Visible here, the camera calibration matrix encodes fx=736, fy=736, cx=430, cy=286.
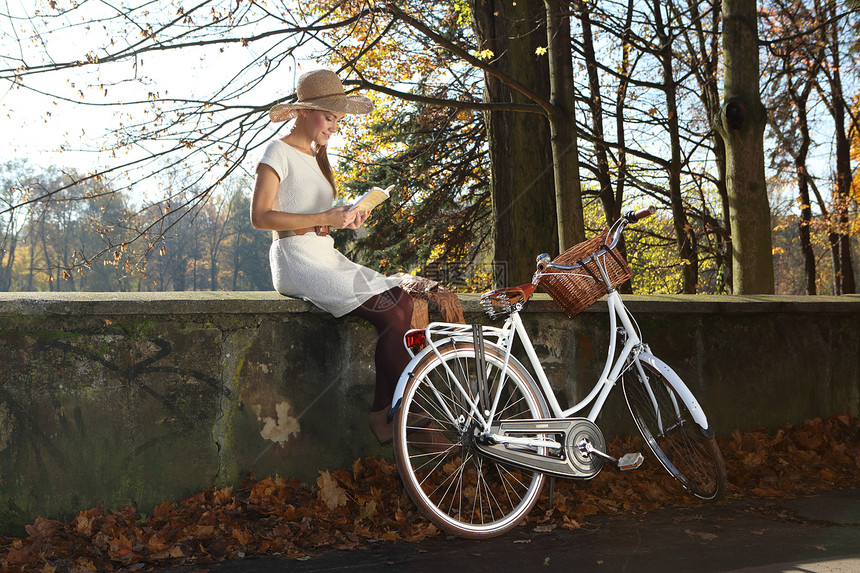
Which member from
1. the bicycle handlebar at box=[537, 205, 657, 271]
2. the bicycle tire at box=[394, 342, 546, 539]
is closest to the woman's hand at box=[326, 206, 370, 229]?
the bicycle tire at box=[394, 342, 546, 539]

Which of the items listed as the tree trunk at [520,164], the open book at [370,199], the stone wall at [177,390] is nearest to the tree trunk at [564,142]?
the tree trunk at [520,164]

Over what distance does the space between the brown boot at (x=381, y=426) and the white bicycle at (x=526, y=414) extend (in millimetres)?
118

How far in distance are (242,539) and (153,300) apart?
126 cm

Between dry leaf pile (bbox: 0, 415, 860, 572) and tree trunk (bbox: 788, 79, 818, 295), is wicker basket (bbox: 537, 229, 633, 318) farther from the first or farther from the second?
tree trunk (bbox: 788, 79, 818, 295)

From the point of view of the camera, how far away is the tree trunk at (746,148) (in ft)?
22.0

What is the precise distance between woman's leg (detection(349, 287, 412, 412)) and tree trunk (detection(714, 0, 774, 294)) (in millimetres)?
4289

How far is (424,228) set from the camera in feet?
53.9

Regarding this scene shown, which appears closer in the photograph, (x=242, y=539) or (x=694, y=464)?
(x=242, y=539)

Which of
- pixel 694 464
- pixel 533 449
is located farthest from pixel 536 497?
pixel 694 464

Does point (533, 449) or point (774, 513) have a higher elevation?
point (533, 449)

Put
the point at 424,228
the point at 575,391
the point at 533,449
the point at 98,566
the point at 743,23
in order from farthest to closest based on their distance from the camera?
the point at 424,228, the point at 743,23, the point at 575,391, the point at 533,449, the point at 98,566

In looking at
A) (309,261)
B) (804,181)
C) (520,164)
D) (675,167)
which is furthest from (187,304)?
(804,181)

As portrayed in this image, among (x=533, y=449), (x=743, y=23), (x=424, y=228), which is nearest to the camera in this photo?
(x=533, y=449)

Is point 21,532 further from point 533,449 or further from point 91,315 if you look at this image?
point 533,449
